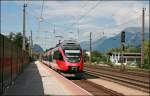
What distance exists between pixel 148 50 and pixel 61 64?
10343 cm

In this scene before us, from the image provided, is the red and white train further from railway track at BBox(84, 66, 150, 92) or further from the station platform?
the station platform

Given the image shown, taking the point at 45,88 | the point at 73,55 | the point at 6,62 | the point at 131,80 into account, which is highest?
the point at 73,55

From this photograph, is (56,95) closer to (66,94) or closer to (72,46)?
(66,94)

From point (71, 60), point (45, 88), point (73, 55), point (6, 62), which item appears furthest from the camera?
point (73, 55)

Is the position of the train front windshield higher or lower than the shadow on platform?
higher

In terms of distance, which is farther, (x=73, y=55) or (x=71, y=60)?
(x=73, y=55)

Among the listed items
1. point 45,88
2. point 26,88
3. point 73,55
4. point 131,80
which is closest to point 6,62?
point 26,88

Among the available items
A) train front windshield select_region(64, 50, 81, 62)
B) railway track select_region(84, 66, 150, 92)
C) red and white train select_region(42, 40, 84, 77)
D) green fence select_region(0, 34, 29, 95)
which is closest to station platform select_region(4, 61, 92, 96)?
green fence select_region(0, 34, 29, 95)

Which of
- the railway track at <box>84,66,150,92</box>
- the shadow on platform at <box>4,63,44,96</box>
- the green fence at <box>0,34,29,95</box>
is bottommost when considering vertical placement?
the railway track at <box>84,66,150,92</box>

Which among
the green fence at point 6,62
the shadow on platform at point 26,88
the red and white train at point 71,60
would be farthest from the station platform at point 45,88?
the red and white train at point 71,60

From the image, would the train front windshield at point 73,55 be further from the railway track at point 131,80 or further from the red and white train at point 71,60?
the railway track at point 131,80

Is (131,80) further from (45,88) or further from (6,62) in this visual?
(6,62)

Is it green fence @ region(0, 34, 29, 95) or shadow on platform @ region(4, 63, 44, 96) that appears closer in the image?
green fence @ region(0, 34, 29, 95)

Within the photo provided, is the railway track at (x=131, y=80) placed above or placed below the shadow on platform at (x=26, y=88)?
below
